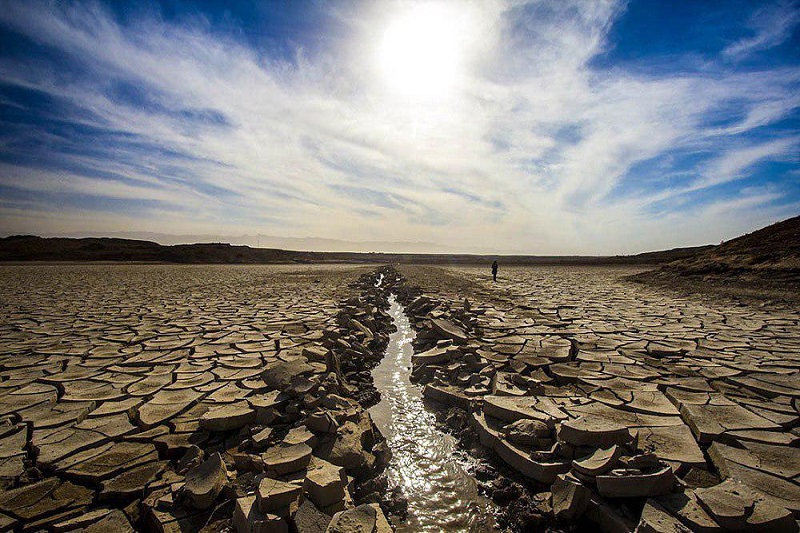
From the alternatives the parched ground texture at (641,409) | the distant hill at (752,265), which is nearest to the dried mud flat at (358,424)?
the parched ground texture at (641,409)

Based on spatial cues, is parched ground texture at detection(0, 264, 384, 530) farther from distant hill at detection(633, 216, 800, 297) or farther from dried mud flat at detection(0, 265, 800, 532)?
distant hill at detection(633, 216, 800, 297)

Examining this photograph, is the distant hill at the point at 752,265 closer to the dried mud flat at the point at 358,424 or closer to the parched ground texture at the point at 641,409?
the parched ground texture at the point at 641,409

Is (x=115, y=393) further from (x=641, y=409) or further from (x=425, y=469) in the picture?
(x=641, y=409)

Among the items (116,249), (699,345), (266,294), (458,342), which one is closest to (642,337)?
(699,345)

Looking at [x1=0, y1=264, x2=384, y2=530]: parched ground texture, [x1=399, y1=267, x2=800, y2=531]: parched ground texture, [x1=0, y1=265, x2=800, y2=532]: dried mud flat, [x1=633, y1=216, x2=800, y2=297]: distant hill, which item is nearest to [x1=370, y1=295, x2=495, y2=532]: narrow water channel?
[x1=0, y1=265, x2=800, y2=532]: dried mud flat

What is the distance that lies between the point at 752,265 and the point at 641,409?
34.9 feet

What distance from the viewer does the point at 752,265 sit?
9.52m

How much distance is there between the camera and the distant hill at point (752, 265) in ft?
27.1

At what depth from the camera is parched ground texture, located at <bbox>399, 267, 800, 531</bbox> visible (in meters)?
1.58

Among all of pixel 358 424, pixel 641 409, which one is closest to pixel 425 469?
pixel 358 424

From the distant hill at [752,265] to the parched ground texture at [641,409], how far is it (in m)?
3.93

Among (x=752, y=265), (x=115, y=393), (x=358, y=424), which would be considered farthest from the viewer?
(x=752, y=265)

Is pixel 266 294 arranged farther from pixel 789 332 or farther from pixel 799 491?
pixel 789 332

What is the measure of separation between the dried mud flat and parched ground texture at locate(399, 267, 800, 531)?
0.01 meters
